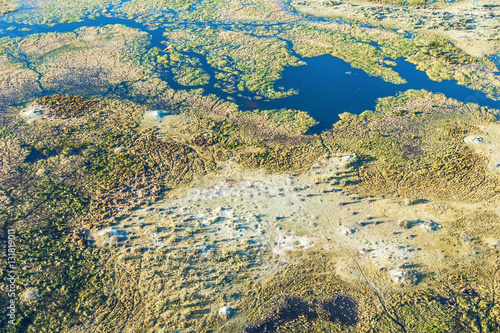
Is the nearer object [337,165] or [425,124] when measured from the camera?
[337,165]

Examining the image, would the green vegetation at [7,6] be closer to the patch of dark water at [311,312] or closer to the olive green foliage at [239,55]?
the olive green foliage at [239,55]

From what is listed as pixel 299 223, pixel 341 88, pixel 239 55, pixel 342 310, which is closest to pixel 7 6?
pixel 239 55

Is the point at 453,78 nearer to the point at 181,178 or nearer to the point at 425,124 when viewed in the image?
the point at 425,124

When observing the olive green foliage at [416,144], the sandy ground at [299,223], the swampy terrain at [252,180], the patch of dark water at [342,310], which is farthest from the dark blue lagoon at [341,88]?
the patch of dark water at [342,310]

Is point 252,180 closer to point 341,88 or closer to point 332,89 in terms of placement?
point 332,89

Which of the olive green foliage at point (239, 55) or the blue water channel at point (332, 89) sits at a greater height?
the olive green foliage at point (239, 55)

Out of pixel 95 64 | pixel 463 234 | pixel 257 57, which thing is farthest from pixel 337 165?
pixel 95 64
